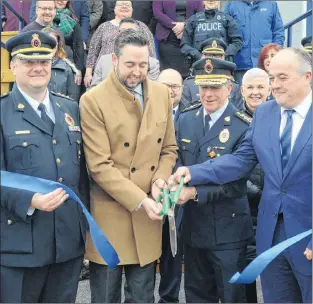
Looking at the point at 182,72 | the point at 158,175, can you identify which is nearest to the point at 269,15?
the point at 182,72

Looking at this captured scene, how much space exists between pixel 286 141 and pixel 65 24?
4.50 m

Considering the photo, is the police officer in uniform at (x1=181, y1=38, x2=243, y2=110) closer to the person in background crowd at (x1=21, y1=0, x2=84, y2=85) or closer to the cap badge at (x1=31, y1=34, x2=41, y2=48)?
the person in background crowd at (x1=21, y1=0, x2=84, y2=85)

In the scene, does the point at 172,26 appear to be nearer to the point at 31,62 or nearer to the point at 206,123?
the point at 206,123

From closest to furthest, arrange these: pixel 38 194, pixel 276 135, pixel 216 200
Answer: pixel 38 194 < pixel 276 135 < pixel 216 200

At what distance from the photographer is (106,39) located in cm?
775

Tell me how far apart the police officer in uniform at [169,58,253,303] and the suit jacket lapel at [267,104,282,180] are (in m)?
0.46

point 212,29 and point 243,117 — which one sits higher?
point 212,29

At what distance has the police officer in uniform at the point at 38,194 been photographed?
12.9ft

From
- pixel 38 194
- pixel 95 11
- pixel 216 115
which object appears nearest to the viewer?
pixel 38 194

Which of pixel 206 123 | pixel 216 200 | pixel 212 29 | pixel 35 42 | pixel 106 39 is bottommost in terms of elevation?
pixel 216 200

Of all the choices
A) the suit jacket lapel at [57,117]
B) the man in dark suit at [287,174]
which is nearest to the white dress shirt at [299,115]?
the man in dark suit at [287,174]

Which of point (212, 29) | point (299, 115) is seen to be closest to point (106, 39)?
point (212, 29)

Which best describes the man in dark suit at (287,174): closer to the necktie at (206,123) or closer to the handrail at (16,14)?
the necktie at (206,123)

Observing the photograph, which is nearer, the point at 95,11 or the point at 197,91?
the point at 197,91
